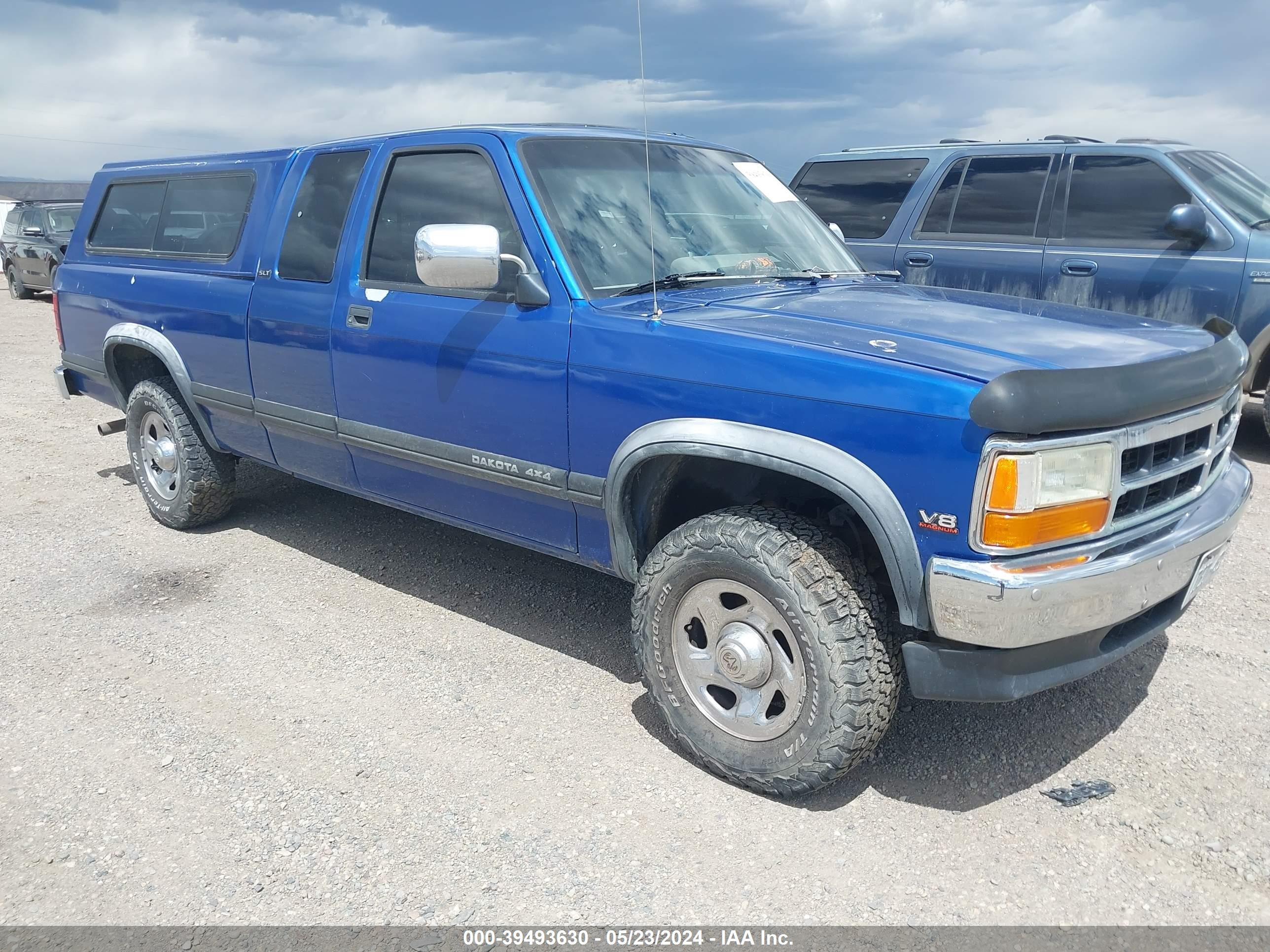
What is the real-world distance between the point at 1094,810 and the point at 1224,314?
180 inches

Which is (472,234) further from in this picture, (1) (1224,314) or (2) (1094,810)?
(1) (1224,314)

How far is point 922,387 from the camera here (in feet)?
8.45

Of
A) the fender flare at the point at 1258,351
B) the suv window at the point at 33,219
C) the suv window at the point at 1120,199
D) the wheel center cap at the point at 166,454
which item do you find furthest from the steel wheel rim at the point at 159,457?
the suv window at the point at 33,219

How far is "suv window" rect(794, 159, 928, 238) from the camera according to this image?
24.9 feet

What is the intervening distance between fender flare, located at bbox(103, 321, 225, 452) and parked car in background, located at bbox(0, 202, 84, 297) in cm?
1352

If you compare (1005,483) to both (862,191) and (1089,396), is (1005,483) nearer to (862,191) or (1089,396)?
(1089,396)

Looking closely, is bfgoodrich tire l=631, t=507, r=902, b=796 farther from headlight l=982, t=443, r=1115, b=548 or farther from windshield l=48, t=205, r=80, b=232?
windshield l=48, t=205, r=80, b=232

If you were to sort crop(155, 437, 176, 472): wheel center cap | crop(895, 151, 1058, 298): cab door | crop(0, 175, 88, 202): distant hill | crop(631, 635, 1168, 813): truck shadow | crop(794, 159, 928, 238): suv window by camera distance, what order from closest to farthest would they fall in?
crop(631, 635, 1168, 813): truck shadow → crop(155, 437, 176, 472): wheel center cap → crop(895, 151, 1058, 298): cab door → crop(794, 159, 928, 238): suv window → crop(0, 175, 88, 202): distant hill

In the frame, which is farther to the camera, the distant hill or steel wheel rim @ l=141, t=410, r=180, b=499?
the distant hill

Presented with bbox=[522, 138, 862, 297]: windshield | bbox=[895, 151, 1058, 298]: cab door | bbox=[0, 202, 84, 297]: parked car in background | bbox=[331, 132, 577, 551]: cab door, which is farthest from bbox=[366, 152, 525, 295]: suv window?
bbox=[0, 202, 84, 297]: parked car in background

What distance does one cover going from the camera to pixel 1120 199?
6.68m

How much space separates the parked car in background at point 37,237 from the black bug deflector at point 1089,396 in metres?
18.1

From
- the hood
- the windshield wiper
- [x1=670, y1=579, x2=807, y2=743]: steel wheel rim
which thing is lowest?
[x1=670, y1=579, x2=807, y2=743]: steel wheel rim

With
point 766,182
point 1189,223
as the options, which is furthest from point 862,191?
point 766,182
